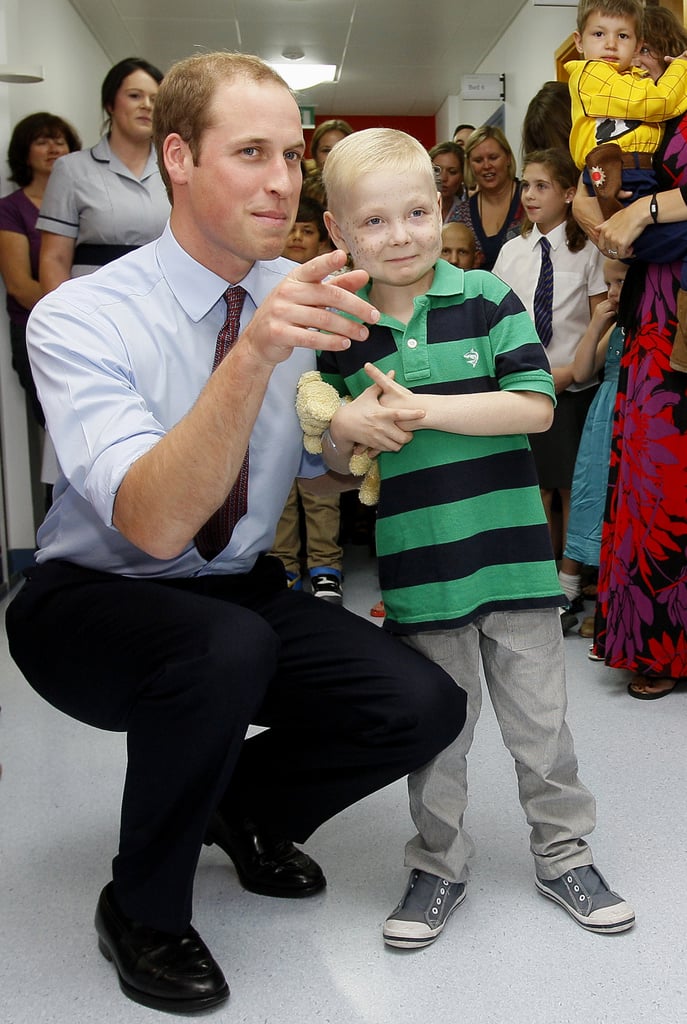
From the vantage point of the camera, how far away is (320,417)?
57.8 inches

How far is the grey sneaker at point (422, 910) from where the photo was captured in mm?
1439

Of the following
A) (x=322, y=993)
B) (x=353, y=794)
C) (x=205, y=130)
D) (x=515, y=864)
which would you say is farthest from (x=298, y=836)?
(x=205, y=130)

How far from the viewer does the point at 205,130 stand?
56.0 inches

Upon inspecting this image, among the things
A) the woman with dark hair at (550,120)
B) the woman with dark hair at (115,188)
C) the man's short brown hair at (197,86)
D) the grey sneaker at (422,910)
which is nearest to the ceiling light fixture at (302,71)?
the woman with dark hair at (550,120)

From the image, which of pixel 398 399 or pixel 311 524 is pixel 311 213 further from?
pixel 398 399

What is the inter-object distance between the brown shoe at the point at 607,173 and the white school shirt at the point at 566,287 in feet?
2.50

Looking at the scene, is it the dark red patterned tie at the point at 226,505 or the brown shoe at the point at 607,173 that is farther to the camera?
the brown shoe at the point at 607,173

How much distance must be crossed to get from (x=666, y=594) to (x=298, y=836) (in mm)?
1189

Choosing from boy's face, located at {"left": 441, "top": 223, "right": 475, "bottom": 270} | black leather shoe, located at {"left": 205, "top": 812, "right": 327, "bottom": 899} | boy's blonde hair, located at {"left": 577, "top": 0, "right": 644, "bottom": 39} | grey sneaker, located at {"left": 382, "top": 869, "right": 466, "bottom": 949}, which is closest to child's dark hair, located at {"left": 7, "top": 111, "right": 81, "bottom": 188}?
boy's face, located at {"left": 441, "top": 223, "right": 475, "bottom": 270}

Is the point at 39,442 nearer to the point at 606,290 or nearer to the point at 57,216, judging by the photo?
the point at 57,216

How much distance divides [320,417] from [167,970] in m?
0.76

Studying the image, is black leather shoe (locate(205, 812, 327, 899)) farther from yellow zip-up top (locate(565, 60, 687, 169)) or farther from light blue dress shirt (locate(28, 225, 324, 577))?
yellow zip-up top (locate(565, 60, 687, 169))

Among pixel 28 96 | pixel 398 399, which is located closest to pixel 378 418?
pixel 398 399

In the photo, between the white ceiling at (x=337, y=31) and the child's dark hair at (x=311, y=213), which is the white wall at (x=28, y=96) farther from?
the child's dark hair at (x=311, y=213)
